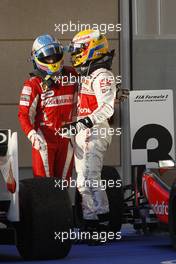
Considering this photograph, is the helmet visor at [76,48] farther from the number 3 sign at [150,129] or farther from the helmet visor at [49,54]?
the number 3 sign at [150,129]

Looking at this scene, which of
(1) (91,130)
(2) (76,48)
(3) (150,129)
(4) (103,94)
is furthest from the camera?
(3) (150,129)

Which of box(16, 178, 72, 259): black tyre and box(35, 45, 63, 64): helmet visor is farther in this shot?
box(35, 45, 63, 64): helmet visor

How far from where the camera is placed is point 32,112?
9.73 m

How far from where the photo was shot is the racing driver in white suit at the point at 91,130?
31.6 ft

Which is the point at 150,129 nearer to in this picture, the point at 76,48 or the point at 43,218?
the point at 76,48

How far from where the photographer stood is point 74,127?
9.54 m

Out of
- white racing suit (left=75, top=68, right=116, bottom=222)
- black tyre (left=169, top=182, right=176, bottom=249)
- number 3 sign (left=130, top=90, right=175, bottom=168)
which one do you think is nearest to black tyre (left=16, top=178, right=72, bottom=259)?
black tyre (left=169, top=182, right=176, bottom=249)

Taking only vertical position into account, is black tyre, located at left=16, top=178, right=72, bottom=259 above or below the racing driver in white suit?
below

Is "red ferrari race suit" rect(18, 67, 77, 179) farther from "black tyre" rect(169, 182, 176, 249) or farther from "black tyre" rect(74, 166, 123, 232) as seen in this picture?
"black tyre" rect(169, 182, 176, 249)

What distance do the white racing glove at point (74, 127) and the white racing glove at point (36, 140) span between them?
0.21m

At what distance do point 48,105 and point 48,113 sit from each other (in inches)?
2.8

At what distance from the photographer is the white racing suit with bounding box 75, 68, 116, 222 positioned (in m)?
9.65

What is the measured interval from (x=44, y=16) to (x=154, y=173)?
4.80m

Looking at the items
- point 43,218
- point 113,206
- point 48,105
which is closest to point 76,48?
point 48,105
